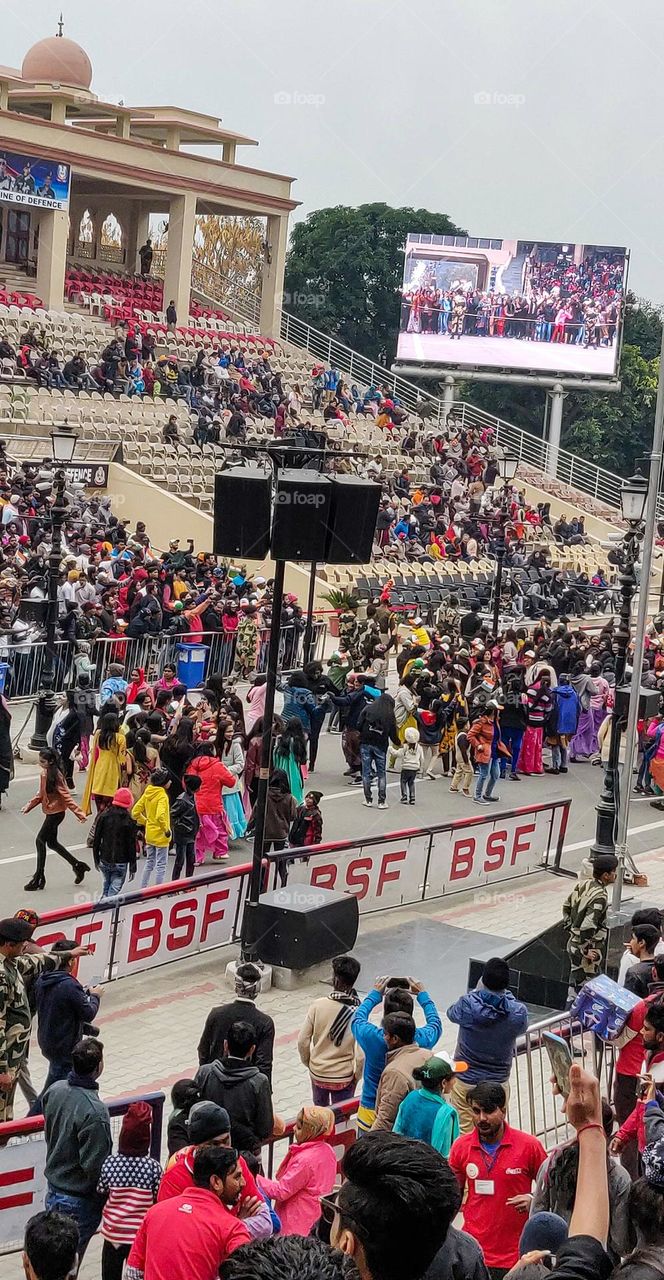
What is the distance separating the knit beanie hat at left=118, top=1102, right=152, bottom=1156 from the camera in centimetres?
713

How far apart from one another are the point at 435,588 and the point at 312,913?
2289 centimetres

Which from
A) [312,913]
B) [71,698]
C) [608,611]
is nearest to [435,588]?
[608,611]

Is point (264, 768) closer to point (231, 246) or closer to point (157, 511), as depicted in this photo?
point (157, 511)

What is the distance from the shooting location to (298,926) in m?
13.0

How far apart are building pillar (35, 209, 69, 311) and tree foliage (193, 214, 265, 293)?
54.3 feet

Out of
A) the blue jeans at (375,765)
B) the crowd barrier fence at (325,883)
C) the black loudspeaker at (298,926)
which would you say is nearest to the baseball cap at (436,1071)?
the crowd barrier fence at (325,883)

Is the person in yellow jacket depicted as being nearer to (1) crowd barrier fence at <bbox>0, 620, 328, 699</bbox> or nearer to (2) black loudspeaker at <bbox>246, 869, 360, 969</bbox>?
(2) black loudspeaker at <bbox>246, 869, 360, 969</bbox>

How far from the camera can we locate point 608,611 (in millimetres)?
39375

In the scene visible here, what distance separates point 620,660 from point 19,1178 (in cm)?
1129

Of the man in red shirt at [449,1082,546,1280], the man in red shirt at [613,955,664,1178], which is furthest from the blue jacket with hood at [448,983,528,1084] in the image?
the man in red shirt at [449,1082,546,1280]

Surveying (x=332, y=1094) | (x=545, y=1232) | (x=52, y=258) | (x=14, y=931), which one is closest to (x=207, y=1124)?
(x=545, y=1232)

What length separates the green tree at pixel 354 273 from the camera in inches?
2906

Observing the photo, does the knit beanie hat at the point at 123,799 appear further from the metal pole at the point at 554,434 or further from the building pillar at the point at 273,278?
the building pillar at the point at 273,278

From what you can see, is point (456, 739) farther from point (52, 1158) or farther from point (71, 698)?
point (52, 1158)
